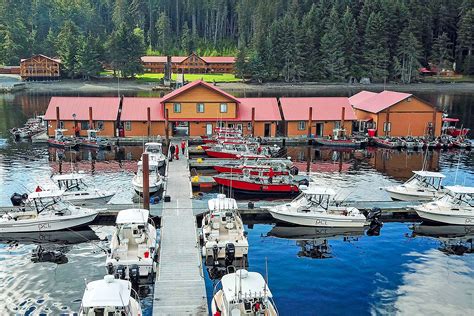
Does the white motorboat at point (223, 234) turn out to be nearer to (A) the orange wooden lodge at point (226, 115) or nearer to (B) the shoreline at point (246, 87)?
(A) the orange wooden lodge at point (226, 115)

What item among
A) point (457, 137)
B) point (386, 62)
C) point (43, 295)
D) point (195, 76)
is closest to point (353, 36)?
point (386, 62)

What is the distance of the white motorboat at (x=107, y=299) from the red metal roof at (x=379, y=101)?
185 feet

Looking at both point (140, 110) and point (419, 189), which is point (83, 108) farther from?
point (419, 189)

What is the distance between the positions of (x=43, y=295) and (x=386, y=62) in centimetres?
14986

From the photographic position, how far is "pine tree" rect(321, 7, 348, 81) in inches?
6304

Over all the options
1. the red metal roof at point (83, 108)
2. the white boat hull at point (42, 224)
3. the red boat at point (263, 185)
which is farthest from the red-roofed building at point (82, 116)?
the white boat hull at point (42, 224)

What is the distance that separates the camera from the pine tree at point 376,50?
16088 centimetres

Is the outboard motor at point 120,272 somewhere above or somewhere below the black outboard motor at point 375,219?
below

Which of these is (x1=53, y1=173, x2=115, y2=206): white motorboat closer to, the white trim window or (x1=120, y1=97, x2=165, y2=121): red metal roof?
(x1=120, y1=97, x2=165, y2=121): red metal roof

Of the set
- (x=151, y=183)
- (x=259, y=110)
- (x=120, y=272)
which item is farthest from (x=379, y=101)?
(x=120, y=272)

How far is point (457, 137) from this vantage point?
7181 cm

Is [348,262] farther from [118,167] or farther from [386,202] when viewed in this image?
[118,167]

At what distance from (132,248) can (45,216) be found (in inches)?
344

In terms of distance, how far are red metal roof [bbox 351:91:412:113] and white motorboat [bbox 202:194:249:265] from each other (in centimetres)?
4374
